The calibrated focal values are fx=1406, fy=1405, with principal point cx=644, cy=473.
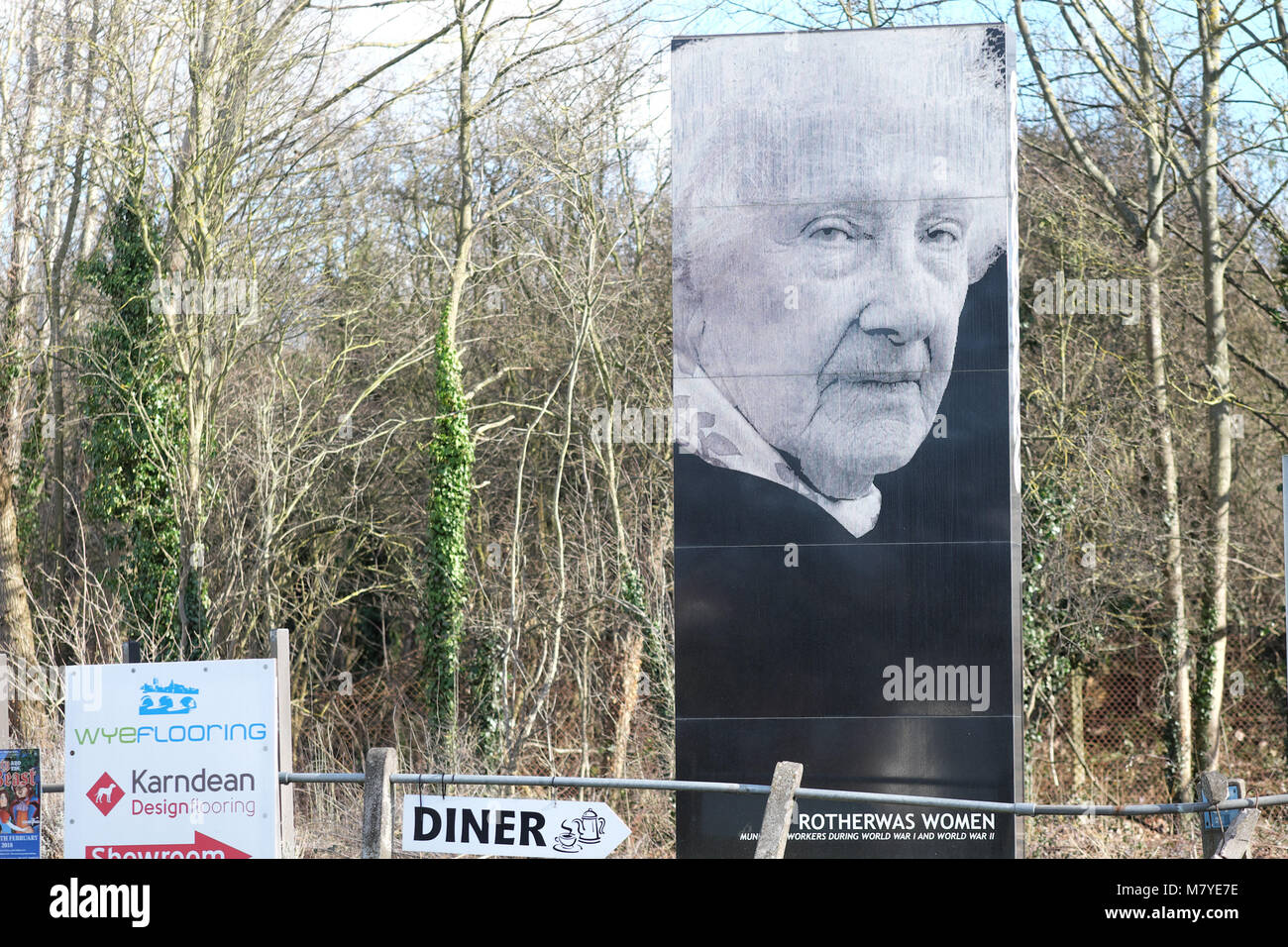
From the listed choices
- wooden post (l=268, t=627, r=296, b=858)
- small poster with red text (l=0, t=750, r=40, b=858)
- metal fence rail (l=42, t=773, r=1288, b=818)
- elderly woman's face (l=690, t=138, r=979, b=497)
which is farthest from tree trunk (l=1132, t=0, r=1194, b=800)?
small poster with red text (l=0, t=750, r=40, b=858)

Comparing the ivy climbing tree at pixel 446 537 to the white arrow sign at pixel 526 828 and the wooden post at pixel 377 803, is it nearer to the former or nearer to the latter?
the wooden post at pixel 377 803

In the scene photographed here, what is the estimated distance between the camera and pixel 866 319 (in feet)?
31.3

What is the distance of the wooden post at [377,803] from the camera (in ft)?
27.7

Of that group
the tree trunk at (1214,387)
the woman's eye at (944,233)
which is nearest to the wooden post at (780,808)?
the woman's eye at (944,233)

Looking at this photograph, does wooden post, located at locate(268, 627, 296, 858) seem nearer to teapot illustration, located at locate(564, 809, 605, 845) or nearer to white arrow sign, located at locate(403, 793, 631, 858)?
white arrow sign, located at locate(403, 793, 631, 858)

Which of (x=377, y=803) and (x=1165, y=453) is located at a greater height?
(x=1165, y=453)

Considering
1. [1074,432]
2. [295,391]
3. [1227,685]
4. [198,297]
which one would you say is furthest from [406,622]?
[1227,685]

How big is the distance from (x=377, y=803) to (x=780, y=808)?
2437mm

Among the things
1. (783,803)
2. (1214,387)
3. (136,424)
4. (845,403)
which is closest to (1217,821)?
(783,803)

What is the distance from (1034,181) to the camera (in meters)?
20.6

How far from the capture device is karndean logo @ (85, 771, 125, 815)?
846 centimetres

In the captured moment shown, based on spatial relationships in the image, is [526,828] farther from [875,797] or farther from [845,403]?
[845,403]

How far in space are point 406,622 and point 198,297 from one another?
256 inches
